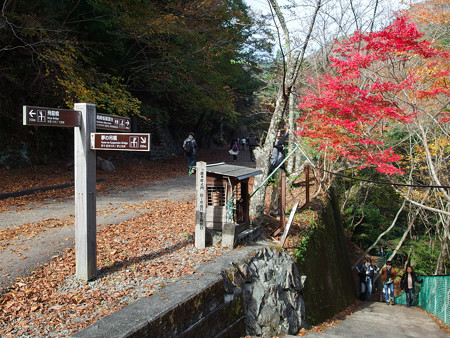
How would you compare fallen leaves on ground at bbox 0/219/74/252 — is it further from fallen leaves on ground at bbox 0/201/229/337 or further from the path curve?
the path curve

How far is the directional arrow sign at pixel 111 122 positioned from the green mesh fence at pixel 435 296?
9133 millimetres

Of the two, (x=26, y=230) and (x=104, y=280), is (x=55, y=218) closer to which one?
(x=26, y=230)

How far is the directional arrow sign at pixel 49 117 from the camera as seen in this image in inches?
178

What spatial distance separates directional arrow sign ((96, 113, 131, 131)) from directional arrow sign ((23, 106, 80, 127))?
0.32 meters

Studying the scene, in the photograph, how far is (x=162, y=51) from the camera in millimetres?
16625

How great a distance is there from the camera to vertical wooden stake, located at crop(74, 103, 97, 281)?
5094 mm

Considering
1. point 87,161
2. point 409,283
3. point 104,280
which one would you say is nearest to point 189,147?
point 409,283

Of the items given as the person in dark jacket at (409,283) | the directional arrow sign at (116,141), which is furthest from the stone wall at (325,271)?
the directional arrow sign at (116,141)

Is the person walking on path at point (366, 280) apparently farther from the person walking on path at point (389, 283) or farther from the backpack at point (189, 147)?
the backpack at point (189, 147)

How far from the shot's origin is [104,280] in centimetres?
523

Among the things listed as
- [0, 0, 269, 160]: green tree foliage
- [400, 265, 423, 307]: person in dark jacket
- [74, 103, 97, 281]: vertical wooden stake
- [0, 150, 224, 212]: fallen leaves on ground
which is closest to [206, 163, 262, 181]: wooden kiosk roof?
[74, 103, 97, 281]: vertical wooden stake

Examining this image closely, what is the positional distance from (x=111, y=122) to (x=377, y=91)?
7.68 meters

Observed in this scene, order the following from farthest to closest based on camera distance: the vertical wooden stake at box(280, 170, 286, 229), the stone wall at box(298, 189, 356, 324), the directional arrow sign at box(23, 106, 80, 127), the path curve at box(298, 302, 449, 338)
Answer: the stone wall at box(298, 189, 356, 324)
the vertical wooden stake at box(280, 170, 286, 229)
the path curve at box(298, 302, 449, 338)
the directional arrow sign at box(23, 106, 80, 127)

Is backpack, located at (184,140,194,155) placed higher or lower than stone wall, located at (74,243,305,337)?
higher
